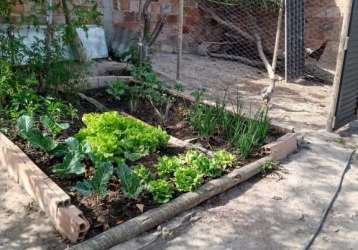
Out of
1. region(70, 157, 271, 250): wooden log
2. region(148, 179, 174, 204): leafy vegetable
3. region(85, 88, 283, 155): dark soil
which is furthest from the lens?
region(85, 88, 283, 155): dark soil

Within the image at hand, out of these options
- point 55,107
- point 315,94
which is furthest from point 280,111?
point 55,107

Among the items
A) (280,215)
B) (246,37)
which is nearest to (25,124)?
(280,215)

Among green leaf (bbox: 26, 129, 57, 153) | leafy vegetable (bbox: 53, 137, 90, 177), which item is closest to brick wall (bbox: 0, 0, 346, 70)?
green leaf (bbox: 26, 129, 57, 153)

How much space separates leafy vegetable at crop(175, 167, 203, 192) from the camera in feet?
10.4

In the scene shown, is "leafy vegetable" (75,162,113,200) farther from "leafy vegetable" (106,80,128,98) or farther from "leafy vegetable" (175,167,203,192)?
"leafy vegetable" (106,80,128,98)

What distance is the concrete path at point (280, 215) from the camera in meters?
2.81

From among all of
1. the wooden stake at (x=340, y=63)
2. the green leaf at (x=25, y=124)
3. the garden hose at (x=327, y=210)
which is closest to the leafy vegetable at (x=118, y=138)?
the green leaf at (x=25, y=124)

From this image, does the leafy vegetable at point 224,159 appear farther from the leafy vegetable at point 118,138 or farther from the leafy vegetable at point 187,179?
the leafy vegetable at point 118,138

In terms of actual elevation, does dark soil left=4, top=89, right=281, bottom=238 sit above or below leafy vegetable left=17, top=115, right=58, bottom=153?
below

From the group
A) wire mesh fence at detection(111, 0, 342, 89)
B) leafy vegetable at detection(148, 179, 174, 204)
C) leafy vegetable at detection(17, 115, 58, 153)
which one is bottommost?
leafy vegetable at detection(148, 179, 174, 204)

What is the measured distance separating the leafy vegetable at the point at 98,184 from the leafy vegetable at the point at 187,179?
1.69ft

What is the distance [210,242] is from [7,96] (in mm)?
2544

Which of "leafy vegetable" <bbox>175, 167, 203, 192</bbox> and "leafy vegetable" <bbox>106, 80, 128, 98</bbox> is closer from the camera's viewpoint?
"leafy vegetable" <bbox>175, 167, 203, 192</bbox>

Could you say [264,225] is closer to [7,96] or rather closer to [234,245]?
[234,245]
